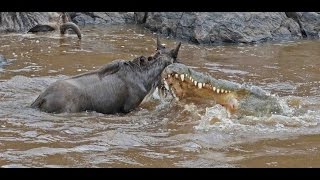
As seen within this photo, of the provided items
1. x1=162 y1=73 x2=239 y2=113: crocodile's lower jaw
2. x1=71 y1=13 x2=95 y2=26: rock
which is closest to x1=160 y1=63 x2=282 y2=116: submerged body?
x1=162 y1=73 x2=239 y2=113: crocodile's lower jaw

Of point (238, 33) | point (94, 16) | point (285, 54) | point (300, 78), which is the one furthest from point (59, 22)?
point (300, 78)

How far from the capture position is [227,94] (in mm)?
6855

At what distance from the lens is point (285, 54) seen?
1221 centimetres

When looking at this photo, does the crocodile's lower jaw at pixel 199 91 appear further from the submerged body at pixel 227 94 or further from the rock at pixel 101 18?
the rock at pixel 101 18

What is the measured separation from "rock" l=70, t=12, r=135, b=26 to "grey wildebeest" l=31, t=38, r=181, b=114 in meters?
9.67

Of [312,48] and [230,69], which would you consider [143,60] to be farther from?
[312,48]

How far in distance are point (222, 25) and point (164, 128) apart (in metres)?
8.13

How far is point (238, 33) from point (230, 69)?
354 centimetres

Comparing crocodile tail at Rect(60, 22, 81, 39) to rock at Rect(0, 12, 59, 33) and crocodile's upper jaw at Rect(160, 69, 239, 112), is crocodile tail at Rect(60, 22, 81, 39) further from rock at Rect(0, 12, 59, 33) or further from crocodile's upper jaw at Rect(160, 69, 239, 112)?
crocodile's upper jaw at Rect(160, 69, 239, 112)

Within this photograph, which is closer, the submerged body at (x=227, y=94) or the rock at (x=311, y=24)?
the submerged body at (x=227, y=94)

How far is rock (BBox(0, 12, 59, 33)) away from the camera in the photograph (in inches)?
571

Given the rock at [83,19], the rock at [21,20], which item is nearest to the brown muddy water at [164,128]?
the rock at [21,20]

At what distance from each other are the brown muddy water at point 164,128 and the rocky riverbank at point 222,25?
265 cm

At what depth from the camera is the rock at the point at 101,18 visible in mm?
17219
